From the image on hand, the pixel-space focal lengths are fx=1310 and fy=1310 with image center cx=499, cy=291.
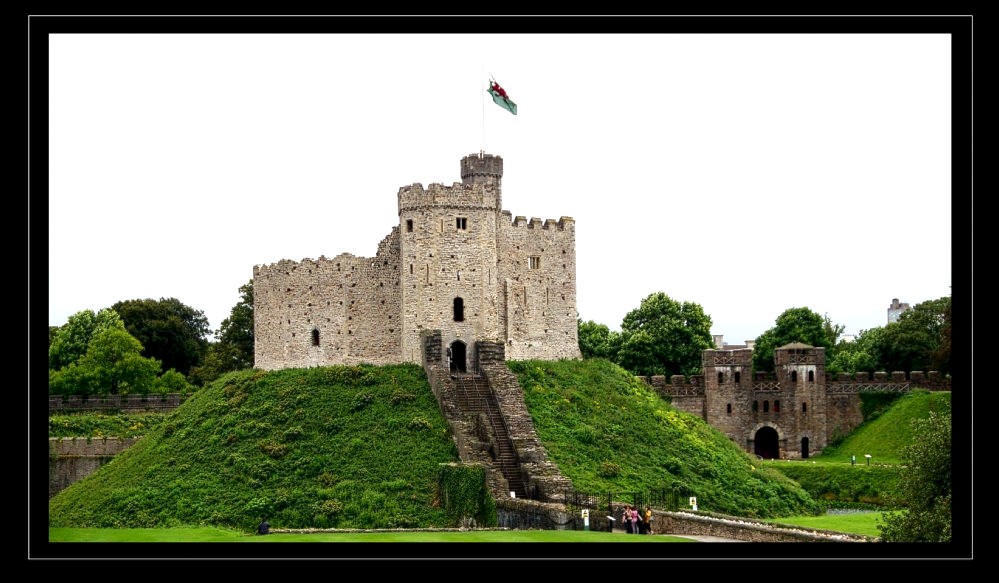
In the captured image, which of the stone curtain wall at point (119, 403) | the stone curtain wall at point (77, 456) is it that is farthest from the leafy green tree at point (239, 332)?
the stone curtain wall at point (77, 456)

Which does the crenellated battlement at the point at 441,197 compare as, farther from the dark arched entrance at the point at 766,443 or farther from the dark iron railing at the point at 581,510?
the dark arched entrance at the point at 766,443

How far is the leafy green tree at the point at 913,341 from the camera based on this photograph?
90.8 metres

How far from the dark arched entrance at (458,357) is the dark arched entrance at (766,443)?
31.2 meters

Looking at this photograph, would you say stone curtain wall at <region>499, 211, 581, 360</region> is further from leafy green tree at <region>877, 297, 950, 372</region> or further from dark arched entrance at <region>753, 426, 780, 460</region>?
leafy green tree at <region>877, 297, 950, 372</region>

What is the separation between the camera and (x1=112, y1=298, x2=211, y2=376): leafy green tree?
98.0 m

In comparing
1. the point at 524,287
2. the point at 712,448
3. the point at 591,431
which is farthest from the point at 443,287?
the point at 712,448

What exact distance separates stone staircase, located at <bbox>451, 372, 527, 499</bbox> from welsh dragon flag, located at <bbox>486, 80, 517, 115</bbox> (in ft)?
40.4

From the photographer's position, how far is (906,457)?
1384 inches

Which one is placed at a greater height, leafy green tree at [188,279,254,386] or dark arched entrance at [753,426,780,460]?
leafy green tree at [188,279,254,386]

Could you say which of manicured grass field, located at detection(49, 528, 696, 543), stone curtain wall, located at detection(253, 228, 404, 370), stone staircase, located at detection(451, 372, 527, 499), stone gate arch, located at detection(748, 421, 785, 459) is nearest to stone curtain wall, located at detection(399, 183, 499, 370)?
stone curtain wall, located at detection(253, 228, 404, 370)

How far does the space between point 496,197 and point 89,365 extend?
35.7m

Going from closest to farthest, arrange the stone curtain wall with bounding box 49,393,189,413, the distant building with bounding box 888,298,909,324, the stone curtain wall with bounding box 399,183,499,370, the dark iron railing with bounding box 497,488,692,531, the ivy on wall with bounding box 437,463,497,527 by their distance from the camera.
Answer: the dark iron railing with bounding box 497,488,692,531, the ivy on wall with bounding box 437,463,497,527, the stone curtain wall with bounding box 399,183,499,370, the stone curtain wall with bounding box 49,393,189,413, the distant building with bounding box 888,298,909,324

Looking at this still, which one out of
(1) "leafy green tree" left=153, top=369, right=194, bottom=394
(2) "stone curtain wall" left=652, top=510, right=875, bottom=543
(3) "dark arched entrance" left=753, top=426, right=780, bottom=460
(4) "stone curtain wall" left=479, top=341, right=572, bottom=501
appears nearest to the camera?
(2) "stone curtain wall" left=652, top=510, right=875, bottom=543
